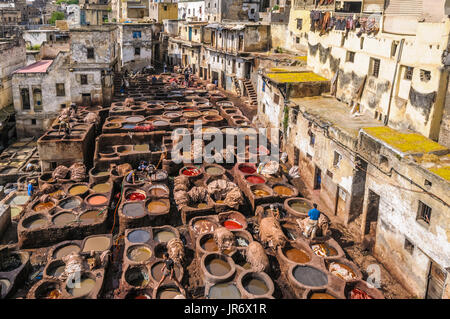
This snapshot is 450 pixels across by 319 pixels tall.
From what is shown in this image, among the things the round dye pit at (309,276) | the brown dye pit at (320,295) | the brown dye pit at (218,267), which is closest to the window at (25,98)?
the brown dye pit at (218,267)

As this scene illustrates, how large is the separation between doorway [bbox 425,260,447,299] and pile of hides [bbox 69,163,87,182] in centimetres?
1791

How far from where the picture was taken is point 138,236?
17172 mm

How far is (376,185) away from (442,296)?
4.78 meters

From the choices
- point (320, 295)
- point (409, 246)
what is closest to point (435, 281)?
point (409, 246)

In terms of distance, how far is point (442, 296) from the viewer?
12.5 m

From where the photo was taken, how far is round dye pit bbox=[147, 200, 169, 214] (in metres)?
19.0

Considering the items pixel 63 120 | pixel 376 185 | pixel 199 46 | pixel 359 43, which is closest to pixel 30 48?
pixel 199 46

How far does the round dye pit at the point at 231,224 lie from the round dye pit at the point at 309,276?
13.1 feet

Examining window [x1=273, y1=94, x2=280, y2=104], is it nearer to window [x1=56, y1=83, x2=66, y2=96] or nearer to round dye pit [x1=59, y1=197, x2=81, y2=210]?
round dye pit [x1=59, y1=197, x2=81, y2=210]

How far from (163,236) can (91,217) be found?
12.9ft

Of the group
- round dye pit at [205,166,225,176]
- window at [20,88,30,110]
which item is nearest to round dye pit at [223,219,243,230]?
round dye pit at [205,166,225,176]

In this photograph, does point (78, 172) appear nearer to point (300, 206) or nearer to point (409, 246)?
point (300, 206)

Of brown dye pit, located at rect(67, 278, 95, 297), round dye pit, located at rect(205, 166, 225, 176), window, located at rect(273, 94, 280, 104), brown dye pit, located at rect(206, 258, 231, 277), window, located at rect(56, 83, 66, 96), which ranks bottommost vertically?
brown dye pit, located at rect(67, 278, 95, 297)

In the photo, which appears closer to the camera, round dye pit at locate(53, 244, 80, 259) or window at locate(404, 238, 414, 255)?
window at locate(404, 238, 414, 255)
